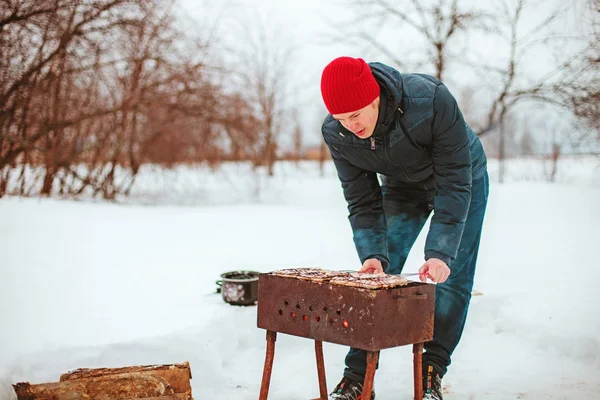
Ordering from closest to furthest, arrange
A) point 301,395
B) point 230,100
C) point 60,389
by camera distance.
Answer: point 60,389 → point 301,395 → point 230,100

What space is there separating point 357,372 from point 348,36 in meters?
6.44

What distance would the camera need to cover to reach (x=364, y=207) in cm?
320

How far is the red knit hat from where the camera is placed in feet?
8.57

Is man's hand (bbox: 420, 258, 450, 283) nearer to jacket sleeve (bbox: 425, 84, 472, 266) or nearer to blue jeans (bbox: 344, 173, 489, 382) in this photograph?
jacket sleeve (bbox: 425, 84, 472, 266)

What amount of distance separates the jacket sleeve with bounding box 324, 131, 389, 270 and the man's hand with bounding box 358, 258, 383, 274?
0.06m

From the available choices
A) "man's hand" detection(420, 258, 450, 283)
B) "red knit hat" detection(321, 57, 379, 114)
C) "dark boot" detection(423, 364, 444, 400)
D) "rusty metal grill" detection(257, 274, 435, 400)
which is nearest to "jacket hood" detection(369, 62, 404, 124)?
"red knit hat" detection(321, 57, 379, 114)

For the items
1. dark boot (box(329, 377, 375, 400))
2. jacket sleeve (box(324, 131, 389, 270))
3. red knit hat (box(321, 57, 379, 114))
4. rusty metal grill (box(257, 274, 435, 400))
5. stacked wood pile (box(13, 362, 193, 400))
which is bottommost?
dark boot (box(329, 377, 375, 400))

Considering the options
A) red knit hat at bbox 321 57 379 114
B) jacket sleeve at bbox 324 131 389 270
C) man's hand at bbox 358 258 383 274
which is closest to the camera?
red knit hat at bbox 321 57 379 114

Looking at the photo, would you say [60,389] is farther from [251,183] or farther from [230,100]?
[251,183]

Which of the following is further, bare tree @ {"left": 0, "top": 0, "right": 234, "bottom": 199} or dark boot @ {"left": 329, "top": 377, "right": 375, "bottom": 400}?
bare tree @ {"left": 0, "top": 0, "right": 234, "bottom": 199}

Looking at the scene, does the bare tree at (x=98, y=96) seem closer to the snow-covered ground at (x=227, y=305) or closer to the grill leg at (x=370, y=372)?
the snow-covered ground at (x=227, y=305)

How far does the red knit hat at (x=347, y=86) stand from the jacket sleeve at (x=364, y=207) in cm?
47

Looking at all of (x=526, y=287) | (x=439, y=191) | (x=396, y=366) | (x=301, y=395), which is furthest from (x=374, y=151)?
(x=526, y=287)

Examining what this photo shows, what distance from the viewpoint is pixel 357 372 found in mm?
3199
